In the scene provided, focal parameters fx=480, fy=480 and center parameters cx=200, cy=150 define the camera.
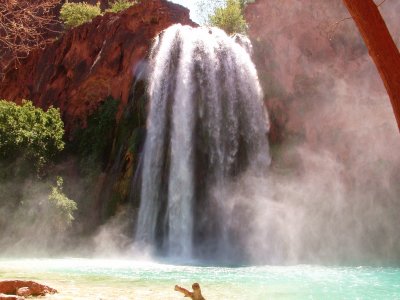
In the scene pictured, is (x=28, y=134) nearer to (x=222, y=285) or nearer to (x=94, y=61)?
(x=94, y=61)

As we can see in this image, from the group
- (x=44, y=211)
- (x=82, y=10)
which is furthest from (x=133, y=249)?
(x=82, y=10)

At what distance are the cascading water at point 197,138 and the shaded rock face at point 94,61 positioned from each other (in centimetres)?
209

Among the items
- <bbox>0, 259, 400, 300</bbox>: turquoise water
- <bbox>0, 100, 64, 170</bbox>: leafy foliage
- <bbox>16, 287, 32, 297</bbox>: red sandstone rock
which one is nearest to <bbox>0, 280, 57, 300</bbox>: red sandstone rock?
<bbox>16, 287, 32, 297</bbox>: red sandstone rock

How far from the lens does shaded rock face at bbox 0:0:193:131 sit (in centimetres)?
2733

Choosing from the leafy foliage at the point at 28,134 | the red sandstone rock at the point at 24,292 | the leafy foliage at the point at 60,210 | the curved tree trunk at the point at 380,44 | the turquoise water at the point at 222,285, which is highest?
the leafy foliage at the point at 28,134

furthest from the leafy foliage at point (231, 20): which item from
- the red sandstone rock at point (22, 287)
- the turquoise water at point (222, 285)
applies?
the red sandstone rock at point (22, 287)

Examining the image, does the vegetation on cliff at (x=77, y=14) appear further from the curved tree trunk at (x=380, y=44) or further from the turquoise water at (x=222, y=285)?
the curved tree trunk at (x=380, y=44)

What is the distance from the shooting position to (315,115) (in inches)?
888

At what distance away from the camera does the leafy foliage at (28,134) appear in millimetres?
22219

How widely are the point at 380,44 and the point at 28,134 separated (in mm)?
21091

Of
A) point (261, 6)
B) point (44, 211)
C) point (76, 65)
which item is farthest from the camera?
point (76, 65)

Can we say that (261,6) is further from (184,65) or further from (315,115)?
(315,115)

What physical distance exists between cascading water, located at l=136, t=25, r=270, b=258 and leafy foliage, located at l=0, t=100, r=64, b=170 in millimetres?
4975

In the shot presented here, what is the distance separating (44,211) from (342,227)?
1307cm
